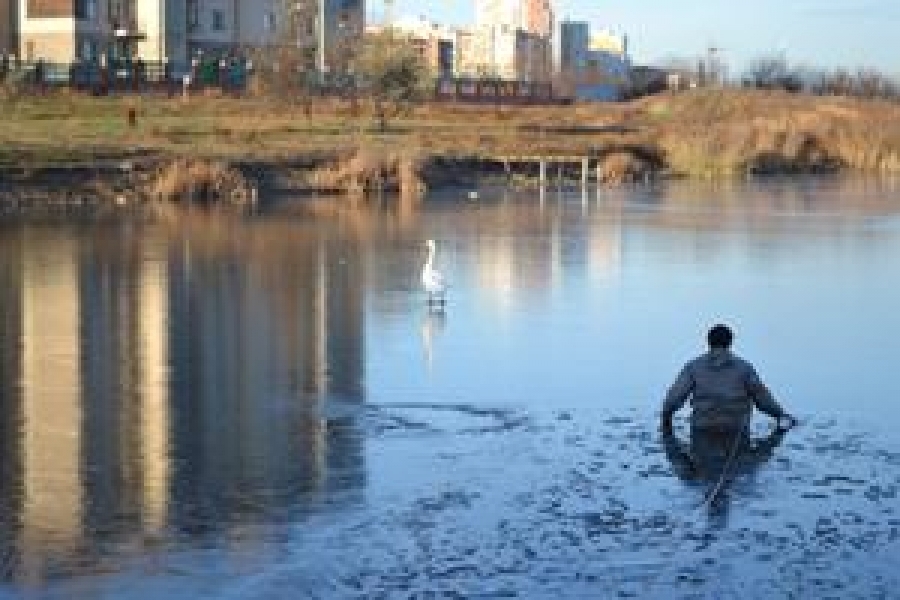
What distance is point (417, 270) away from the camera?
28.9 m

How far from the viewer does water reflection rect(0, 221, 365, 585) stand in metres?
12.1

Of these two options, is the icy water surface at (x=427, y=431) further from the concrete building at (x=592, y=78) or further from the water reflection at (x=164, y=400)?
the concrete building at (x=592, y=78)

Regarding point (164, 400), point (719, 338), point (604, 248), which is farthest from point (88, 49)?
point (719, 338)

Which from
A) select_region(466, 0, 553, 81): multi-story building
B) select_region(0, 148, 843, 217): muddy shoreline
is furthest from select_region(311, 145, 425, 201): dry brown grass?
select_region(466, 0, 553, 81): multi-story building

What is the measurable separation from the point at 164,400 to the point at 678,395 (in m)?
4.80

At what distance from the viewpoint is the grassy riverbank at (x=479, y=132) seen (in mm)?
53688

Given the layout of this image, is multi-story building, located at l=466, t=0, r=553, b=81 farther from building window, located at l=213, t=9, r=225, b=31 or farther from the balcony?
the balcony

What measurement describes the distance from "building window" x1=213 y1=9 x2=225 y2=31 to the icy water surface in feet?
224

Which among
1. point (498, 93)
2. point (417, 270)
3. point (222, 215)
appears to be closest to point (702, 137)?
point (498, 93)

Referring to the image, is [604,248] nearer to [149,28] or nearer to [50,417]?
[50,417]

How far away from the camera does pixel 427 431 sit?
1524cm

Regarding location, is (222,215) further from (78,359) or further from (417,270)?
(78,359)

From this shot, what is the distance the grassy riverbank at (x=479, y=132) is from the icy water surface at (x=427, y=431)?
22904 mm

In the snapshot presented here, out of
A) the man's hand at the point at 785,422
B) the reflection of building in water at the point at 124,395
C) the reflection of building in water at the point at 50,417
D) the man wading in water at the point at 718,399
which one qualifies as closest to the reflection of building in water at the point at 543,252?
the reflection of building in water at the point at 124,395
